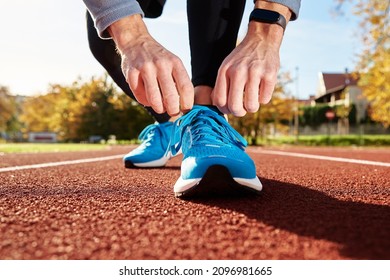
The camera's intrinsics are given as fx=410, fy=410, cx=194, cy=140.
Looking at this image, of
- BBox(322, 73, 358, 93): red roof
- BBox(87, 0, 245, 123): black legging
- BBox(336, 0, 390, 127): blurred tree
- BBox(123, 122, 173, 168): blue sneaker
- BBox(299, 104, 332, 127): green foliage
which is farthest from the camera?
BBox(322, 73, 358, 93): red roof

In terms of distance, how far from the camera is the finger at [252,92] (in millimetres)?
1064

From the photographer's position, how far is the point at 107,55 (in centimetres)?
229

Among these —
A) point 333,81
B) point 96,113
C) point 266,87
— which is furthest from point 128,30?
point 333,81

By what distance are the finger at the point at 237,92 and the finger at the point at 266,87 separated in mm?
67

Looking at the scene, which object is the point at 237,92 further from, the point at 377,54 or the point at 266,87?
the point at 377,54

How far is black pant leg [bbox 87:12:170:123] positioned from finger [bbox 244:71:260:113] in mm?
1240

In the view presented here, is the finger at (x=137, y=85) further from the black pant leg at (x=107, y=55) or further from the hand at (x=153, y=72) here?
the black pant leg at (x=107, y=55)

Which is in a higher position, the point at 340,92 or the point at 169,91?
the point at 340,92

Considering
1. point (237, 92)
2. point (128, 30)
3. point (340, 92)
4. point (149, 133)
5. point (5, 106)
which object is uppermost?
point (340, 92)

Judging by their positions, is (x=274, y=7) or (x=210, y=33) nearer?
(x=274, y=7)

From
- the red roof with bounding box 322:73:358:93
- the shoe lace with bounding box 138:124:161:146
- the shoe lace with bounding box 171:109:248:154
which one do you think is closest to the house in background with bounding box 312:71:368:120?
the red roof with bounding box 322:73:358:93

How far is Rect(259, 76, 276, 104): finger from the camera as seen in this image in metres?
1.09

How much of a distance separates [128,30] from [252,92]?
38 cm

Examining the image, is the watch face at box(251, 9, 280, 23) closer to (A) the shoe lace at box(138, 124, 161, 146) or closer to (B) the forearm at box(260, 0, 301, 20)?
(B) the forearm at box(260, 0, 301, 20)
